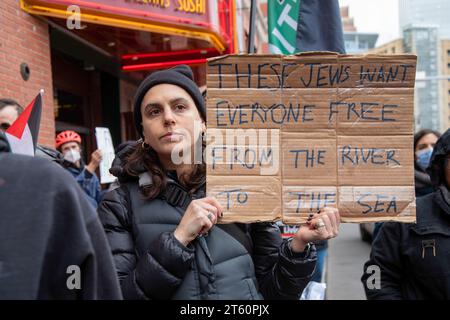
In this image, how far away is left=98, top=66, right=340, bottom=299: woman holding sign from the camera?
1.74 metres

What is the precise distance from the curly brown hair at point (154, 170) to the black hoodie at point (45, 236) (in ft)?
2.63

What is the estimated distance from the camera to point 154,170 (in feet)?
6.51

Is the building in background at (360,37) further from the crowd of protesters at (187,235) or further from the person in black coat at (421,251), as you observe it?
the crowd of protesters at (187,235)

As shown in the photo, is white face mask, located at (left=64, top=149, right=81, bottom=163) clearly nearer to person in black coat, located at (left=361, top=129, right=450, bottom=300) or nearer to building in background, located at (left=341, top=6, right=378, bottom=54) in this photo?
person in black coat, located at (left=361, top=129, right=450, bottom=300)

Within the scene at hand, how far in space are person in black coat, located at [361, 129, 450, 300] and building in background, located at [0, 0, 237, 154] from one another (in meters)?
4.27

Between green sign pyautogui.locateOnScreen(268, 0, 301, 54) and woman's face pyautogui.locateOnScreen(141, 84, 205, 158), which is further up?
green sign pyautogui.locateOnScreen(268, 0, 301, 54)

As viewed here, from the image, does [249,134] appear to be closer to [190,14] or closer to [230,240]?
[230,240]

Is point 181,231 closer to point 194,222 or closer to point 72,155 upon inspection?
point 194,222

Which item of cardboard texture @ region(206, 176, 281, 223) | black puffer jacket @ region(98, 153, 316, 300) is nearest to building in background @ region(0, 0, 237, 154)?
black puffer jacket @ region(98, 153, 316, 300)

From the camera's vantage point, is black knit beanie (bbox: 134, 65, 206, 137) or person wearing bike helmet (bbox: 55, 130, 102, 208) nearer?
black knit beanie (bbox: 134, 65, 206, 137)
